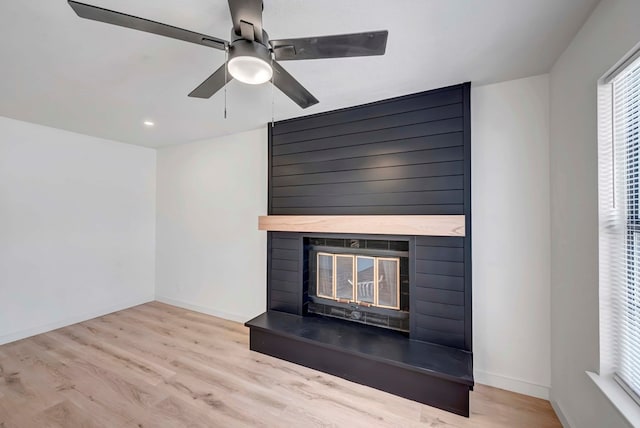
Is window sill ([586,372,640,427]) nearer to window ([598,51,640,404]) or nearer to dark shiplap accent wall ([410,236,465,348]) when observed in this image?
window ([598,51,640,404])

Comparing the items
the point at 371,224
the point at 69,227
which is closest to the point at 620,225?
the point at 371,224

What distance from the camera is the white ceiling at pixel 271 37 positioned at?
1349mm

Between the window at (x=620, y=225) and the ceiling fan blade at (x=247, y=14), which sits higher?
the ceiling fan blade at (x=247, y=14)

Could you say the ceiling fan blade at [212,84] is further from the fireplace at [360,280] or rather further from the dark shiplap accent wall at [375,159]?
the fireplace at [360,280]

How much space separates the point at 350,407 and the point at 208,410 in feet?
3.39

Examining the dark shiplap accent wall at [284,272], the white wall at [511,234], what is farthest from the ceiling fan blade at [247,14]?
the dark shiplap accent wall at [284,272]

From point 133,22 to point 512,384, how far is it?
3299mm

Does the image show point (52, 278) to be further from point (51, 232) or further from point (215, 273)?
point (215, 273)

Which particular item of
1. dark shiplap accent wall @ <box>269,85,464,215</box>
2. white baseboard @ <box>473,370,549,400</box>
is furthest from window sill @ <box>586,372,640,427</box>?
dark shiplap accent wall @ <box>269,85,464,215</box>

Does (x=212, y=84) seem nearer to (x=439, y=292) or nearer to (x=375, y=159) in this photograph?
(x=375, y=159)

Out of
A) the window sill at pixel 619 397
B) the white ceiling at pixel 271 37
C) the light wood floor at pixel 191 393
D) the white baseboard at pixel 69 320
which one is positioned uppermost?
the white ceiling at pixel 271 37

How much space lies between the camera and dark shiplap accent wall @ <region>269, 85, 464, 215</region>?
2.18 m

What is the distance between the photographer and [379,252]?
8.25 feet

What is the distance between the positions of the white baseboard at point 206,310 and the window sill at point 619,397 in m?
3.05
